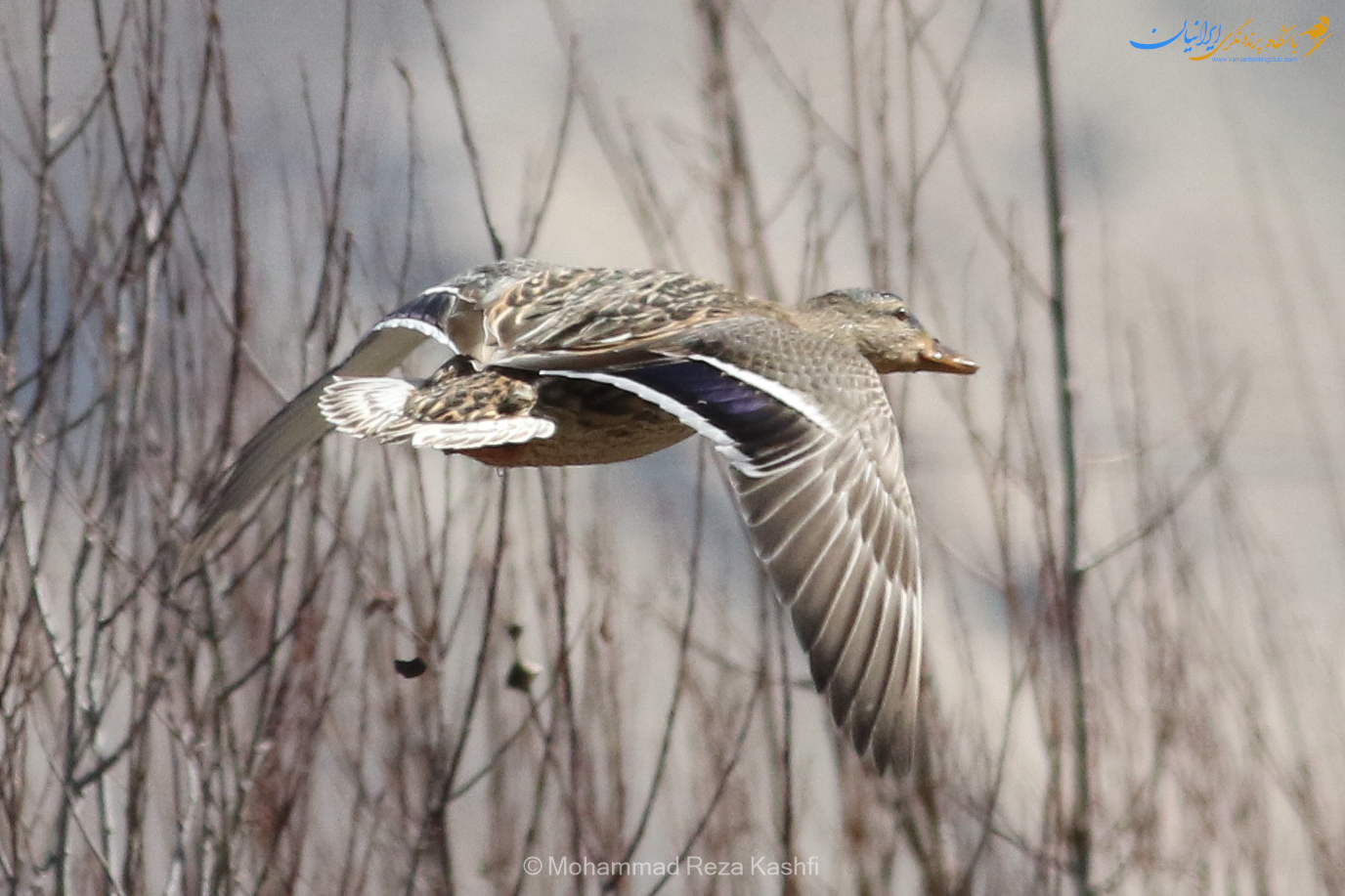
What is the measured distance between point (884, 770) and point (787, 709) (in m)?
0.66

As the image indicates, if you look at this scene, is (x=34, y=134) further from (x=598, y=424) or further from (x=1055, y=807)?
(x=1055, y=807)

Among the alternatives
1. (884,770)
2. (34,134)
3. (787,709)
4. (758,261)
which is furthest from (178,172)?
(884,770)

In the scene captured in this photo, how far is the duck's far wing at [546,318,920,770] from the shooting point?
2.89 m

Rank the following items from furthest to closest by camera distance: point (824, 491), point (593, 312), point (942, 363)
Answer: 1. point (942, 363)
2. point (593, 312)
3. point (824, 491)

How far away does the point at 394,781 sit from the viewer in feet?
14.8

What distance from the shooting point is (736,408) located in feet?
10.5

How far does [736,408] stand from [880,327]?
0.99 meters

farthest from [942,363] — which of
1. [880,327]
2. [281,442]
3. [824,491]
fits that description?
[281,442]

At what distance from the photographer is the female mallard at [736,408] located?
9.74 feet

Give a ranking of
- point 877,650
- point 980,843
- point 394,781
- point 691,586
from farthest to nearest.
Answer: point 394,781, point 980,843, point 691,586, point 877,650

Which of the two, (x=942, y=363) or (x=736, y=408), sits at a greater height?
(x=942, y=363)

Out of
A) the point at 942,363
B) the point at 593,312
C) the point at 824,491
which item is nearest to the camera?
the point at 824,491

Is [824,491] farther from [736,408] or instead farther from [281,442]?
[281,442]

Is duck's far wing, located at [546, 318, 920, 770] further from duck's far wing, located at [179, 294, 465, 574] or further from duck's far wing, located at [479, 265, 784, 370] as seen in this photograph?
duck's far wing, located at [179, 294, 465, 574]
